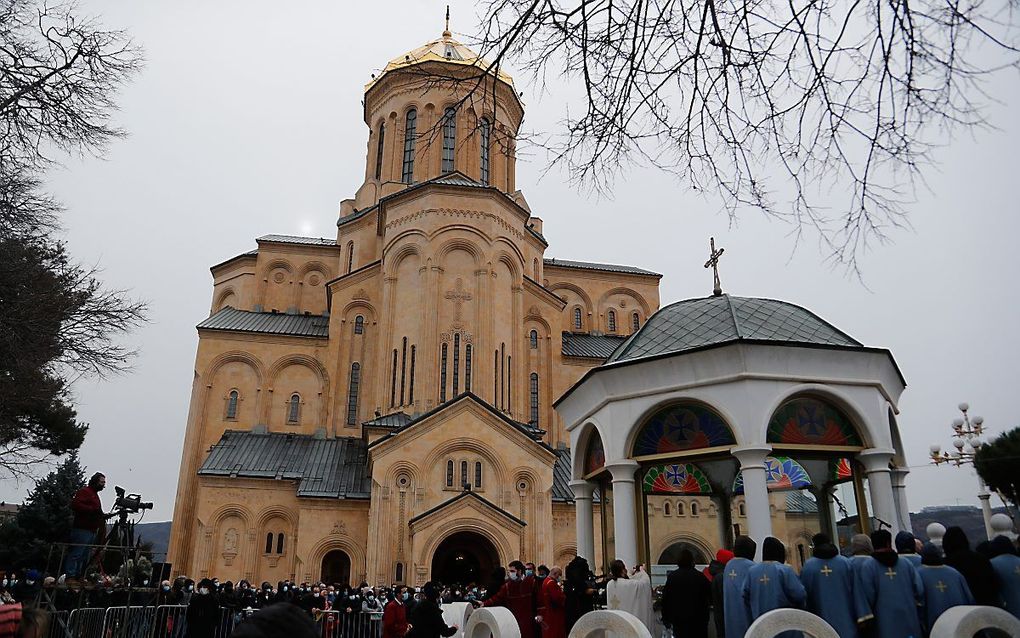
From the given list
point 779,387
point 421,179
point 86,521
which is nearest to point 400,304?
point 421,179

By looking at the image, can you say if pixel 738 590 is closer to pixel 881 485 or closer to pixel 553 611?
pixel 553 611

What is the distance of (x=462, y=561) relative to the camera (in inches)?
888

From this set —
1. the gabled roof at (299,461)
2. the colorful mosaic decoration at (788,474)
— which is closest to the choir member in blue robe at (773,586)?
the colorful mosaic decoration at (788,474)

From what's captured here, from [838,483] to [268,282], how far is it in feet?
96.1

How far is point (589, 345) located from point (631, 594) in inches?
1019

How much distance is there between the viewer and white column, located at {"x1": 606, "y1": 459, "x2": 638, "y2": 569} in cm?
805

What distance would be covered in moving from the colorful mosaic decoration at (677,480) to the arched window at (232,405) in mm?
22635

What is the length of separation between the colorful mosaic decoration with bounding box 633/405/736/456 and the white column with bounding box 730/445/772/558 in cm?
27

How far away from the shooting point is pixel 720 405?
7727mm

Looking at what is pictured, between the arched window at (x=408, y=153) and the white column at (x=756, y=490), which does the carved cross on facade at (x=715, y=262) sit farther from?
the arched window at (x=408, y=153)

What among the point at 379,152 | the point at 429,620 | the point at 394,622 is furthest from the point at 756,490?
the point at 379,152

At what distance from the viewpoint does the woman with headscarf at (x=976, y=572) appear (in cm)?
509

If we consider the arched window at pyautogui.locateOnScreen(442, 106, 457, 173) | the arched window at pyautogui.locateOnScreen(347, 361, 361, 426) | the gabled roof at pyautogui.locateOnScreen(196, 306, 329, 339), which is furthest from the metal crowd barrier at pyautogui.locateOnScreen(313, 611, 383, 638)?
the arched window at pyautogui.locateOnScreen(442, 106, 457, 173)

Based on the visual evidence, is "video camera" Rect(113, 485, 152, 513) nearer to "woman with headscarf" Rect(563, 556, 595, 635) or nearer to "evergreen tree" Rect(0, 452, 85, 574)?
"woman with headscarf" Rect(563, 556, 595, 635)
